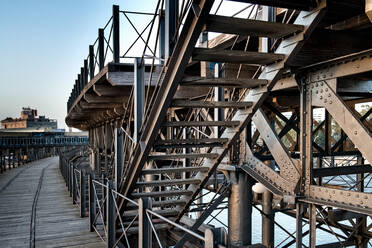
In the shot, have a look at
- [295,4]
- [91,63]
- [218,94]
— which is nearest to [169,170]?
[218,94]

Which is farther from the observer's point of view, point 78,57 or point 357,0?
point 78,57

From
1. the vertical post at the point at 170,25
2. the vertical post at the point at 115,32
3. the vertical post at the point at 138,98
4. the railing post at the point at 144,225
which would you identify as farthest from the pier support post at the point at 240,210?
the vertical post at the point at 115,32

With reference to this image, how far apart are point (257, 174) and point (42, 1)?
160ft

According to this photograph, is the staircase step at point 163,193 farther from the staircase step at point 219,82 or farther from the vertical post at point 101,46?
the vertical post at point 101,46

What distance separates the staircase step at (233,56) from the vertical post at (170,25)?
1.36 ft

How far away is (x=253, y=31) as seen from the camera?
3955 mm

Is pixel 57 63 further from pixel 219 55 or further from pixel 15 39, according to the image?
pixel 219 55

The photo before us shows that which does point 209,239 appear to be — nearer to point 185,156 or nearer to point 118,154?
point 185,156

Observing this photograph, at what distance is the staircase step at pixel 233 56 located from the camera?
13.5ft

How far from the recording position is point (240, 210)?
7.30 meters

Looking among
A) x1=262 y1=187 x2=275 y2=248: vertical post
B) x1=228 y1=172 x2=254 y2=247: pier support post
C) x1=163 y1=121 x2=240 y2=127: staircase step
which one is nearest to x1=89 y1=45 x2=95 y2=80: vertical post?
x1=228 y1=172 x2=254 y2=247: pier support post

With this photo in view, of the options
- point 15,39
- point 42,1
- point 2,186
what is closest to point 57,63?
point 15,39

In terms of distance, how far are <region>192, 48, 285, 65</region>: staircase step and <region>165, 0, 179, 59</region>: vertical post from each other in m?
0.42

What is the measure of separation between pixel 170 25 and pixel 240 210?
432 cm
